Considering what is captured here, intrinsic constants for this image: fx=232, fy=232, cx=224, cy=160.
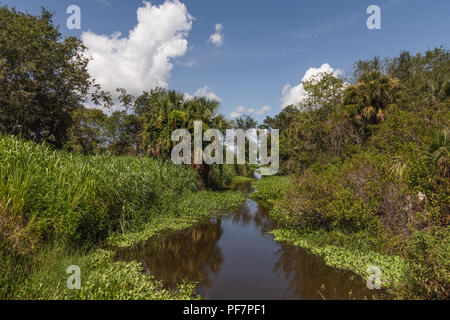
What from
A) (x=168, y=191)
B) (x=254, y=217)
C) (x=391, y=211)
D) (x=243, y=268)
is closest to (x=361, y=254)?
(x=391, y=211)

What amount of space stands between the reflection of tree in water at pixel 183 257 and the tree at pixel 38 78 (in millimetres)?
11220

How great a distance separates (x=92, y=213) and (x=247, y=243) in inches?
213

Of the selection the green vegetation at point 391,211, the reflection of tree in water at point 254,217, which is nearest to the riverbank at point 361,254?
the green vegetation at point 391,211

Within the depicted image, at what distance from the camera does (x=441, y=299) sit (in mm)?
3920

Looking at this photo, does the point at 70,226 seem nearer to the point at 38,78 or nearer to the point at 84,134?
the point at 38,78

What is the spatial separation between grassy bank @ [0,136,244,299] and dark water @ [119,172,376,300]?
0.63m

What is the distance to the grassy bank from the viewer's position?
4.15m

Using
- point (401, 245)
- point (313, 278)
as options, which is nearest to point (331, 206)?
point (401, 245)

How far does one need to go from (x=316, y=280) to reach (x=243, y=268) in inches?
77.7

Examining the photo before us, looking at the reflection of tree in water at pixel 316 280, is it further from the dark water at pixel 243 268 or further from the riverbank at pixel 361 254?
the riverbank at pixel 361 254

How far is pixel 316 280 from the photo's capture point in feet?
19.2

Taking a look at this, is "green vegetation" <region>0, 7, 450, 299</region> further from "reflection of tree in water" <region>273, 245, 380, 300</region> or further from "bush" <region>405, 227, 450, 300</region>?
"reflection of tree in water" <region>273, 245, 380, 300</region>

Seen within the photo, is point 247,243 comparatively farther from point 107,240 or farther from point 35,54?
point 35,54

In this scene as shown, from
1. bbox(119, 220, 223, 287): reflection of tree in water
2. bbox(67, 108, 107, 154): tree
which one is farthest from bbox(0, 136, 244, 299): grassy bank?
bbox(67, 108, 107, 154): tree
